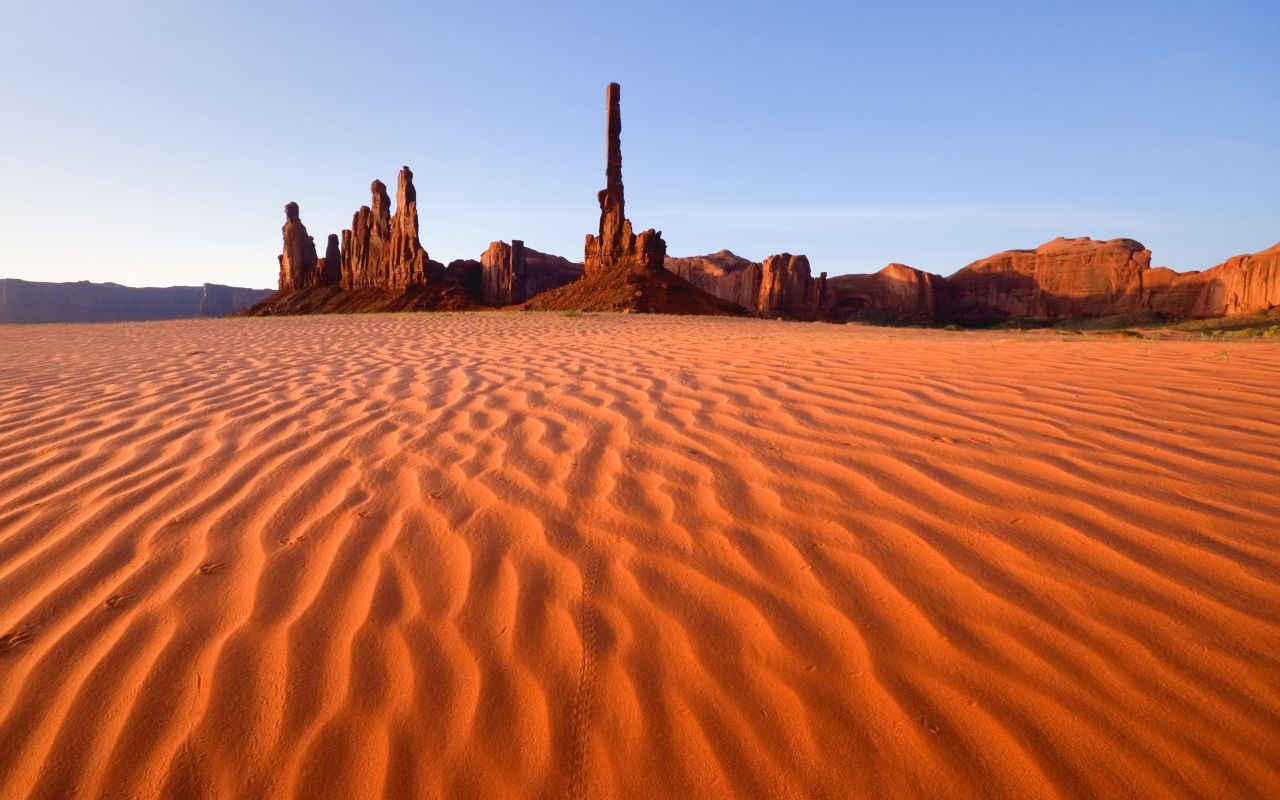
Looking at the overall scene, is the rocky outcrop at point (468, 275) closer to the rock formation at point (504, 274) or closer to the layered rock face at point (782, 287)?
the rock formation at point (504, 274)

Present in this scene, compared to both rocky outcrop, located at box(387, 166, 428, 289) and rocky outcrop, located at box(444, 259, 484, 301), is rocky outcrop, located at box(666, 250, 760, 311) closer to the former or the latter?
rocky outcrop, located at box(444, 259, 484, 301)

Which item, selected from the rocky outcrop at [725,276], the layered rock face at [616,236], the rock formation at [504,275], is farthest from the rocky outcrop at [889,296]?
the rock formation at [504,275]

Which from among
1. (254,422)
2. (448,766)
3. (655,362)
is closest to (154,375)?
(254,422)

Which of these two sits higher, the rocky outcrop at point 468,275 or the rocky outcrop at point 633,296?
the rocky outcrop at point 468,275

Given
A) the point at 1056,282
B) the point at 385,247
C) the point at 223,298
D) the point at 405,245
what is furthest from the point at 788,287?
the point at 223,298

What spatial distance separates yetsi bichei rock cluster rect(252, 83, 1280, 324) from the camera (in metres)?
45.1

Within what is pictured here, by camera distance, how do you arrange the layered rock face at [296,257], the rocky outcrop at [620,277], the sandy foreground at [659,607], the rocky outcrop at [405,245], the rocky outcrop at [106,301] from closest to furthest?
the sandy foreground at [659,607], the rocky outcrop at [620,277], the rocky outcrop at [405,245], the layered rock face at [296,257], the rocky outcrop at [106,301]

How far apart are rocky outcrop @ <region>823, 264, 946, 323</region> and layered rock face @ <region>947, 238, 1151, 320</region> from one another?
9.05ft

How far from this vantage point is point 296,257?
2277 inches

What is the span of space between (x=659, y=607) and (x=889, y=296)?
56605mm

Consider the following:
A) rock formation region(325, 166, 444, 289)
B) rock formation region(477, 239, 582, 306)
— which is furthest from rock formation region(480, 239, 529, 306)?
rock formation region(325, 166, 444, 289)

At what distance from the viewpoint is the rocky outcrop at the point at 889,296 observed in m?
52.7

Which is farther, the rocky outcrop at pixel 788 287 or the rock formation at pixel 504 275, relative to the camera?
the rock formation at pixel 504 275

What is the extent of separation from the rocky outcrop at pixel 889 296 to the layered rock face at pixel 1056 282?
2758 mm
